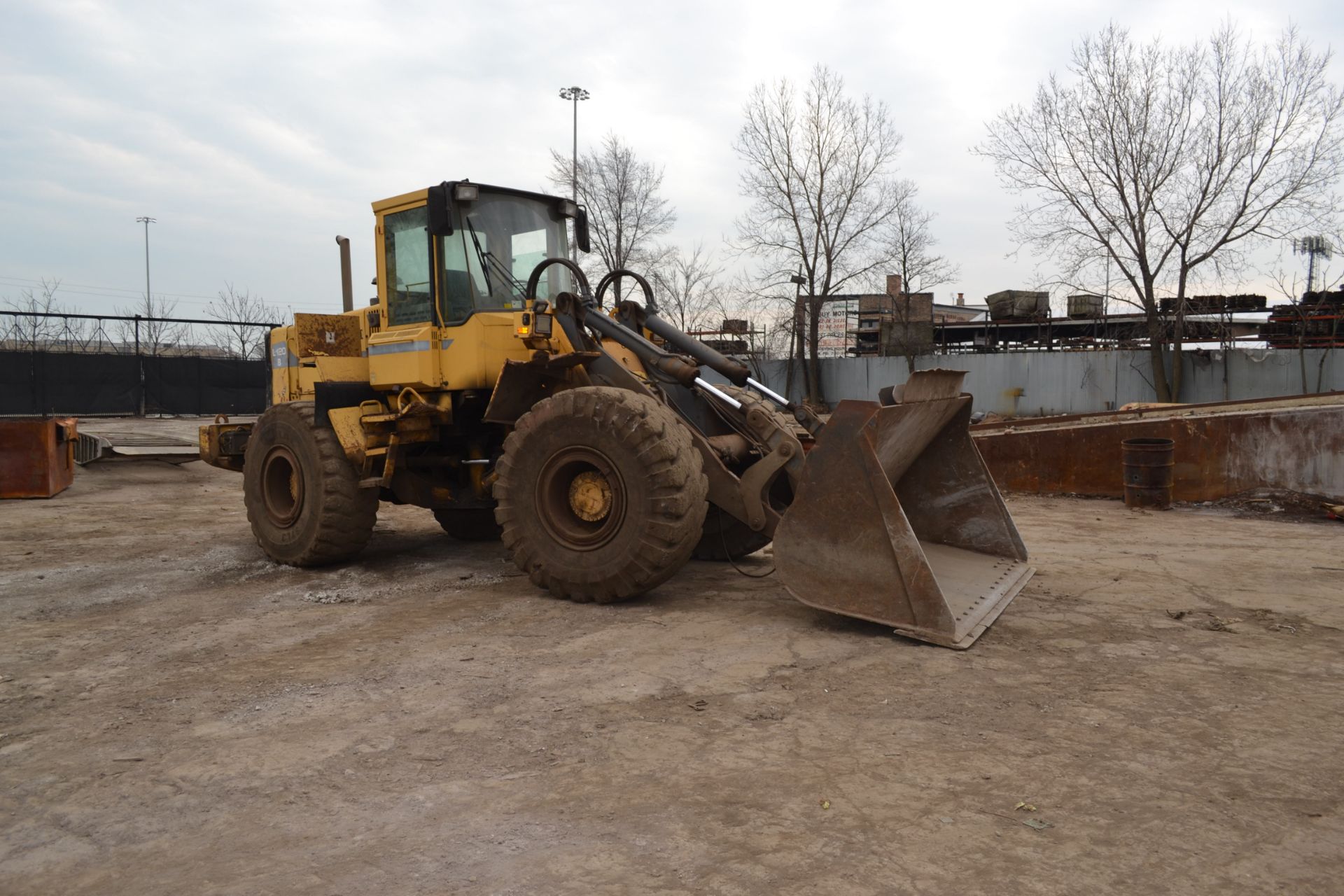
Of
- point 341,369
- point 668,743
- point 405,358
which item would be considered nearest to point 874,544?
point 668,743

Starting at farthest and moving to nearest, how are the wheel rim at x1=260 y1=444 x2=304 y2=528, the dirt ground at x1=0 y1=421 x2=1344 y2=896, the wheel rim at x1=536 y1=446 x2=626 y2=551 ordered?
the wheel rim at x1=260 y1=444 x2=304 y2=528 → the wheel rim at x1=536 y1=446 x2=626 y2=551 → the dirt ground at x1=0 y1=421 x2=1344 y2=896

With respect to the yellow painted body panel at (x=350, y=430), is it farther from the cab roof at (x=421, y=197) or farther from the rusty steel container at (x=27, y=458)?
the rusty steel container at (x=27, y=458)

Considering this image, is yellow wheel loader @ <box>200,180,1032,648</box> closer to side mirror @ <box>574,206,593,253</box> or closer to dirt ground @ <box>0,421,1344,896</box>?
side mirror @ <box>574,206,593,253</box>

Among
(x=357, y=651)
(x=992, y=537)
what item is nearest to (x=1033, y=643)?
(x=992, y=537)

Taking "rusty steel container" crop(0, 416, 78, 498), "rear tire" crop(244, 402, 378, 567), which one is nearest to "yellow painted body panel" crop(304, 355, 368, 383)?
"rear tire" crop(244, 402, 378, 567)

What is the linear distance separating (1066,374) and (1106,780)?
80.7 feet

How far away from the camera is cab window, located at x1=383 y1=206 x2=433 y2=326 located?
707cm

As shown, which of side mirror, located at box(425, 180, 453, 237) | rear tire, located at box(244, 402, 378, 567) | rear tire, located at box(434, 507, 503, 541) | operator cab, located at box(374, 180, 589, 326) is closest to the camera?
side mirror, located at box(425, 180, 453, 237)

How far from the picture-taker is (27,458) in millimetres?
11539

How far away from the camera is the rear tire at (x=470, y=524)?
8.79 metres

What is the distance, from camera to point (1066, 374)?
1014 inches

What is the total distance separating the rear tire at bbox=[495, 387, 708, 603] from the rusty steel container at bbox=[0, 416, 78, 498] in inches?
338

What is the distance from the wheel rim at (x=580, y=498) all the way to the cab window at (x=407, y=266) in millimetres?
1865

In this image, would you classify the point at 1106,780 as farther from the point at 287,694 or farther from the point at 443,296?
the point at 443,296
